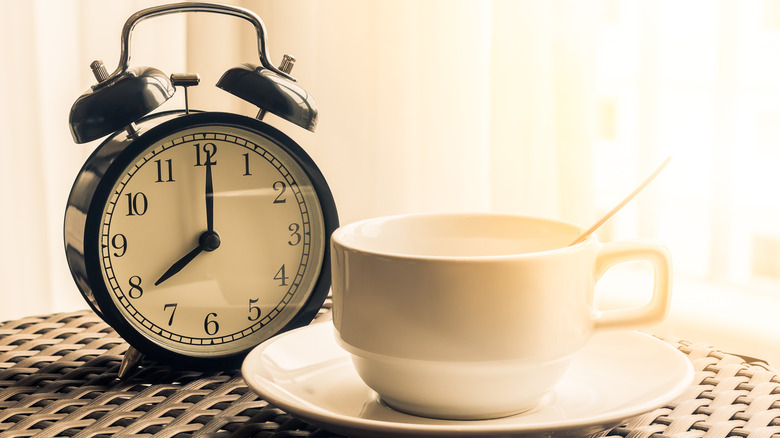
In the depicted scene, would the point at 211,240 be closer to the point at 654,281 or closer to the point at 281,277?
the point at 281,277

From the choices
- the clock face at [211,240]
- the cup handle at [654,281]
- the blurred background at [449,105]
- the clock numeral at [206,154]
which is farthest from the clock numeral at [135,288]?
the blurred background at [449,105]

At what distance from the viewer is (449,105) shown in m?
1.42

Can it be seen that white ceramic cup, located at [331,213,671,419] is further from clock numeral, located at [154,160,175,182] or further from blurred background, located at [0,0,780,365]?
blurred background, located at [0,0,780,365]

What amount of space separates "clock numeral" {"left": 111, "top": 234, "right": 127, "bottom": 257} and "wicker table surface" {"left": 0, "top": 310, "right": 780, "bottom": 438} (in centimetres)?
10

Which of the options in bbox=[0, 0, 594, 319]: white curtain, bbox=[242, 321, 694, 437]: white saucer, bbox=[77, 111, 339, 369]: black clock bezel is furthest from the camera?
bbox=[0, 0, 594, 319]: white curtain

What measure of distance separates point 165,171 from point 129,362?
16cm

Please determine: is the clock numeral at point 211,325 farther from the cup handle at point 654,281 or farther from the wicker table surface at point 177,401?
the cup handle at point 654,281

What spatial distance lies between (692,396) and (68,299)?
4.49ft

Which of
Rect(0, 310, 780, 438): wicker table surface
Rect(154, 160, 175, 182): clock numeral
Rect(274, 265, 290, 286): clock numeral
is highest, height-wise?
Rect(154, 160, 175, 182): clock numeral

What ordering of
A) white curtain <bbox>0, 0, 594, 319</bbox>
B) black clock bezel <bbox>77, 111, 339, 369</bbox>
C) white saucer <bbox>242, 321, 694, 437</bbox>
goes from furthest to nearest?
1. white curtain <bbox>0, 0, 594, 319</bbox>
2. black clock bezel <bbox>77, 111, 339, 369</bbox>
3. white saucer <bbox>242, 321, 694, 437</bbox>

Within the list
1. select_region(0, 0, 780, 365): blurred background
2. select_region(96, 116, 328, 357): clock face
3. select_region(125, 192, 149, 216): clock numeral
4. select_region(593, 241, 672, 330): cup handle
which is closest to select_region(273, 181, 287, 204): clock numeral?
select_region(96, 116, 328, 357): clock face

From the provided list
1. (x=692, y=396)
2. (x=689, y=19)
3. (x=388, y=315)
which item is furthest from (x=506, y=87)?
(x=388, y=315)

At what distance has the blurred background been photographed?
134 cm

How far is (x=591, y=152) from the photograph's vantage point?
133cm
